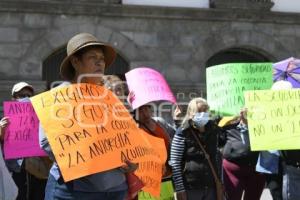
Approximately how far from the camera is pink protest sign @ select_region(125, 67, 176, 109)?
504cm

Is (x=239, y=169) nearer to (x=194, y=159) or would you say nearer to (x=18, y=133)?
(x=194, y=159)


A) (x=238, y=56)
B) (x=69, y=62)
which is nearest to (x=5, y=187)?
(x=69, y=62)

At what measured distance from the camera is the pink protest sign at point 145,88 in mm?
5043

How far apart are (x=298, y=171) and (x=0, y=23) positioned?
598 cm

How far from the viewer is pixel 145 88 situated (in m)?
5.28

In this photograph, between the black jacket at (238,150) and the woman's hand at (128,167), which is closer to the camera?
the woman's hand at (128,167)

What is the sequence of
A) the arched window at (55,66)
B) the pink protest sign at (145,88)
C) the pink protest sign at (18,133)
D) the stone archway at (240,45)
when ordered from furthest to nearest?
the stone archway at (240,45) → the arched window at (55,66) → the pink protest sign at (145,88) → the pink protest sign at (18,133)

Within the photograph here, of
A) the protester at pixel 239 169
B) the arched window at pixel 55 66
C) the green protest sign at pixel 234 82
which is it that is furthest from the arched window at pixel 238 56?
A: the protester at pixel 239 169

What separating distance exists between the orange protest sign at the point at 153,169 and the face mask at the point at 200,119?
658mm

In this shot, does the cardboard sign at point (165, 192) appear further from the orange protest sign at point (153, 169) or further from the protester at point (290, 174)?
the protester at point (290, 174)

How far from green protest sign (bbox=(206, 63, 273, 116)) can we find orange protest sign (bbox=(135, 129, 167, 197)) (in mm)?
1379

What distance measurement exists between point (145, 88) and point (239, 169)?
1545mm

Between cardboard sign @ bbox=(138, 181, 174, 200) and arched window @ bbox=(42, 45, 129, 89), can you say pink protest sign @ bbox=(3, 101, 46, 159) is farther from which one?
arched window @ bbox=(42, 45, 129, 89)

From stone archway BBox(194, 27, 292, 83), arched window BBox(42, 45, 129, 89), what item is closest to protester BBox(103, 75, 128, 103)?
arched window BBox(42, 45, 129, 89)
